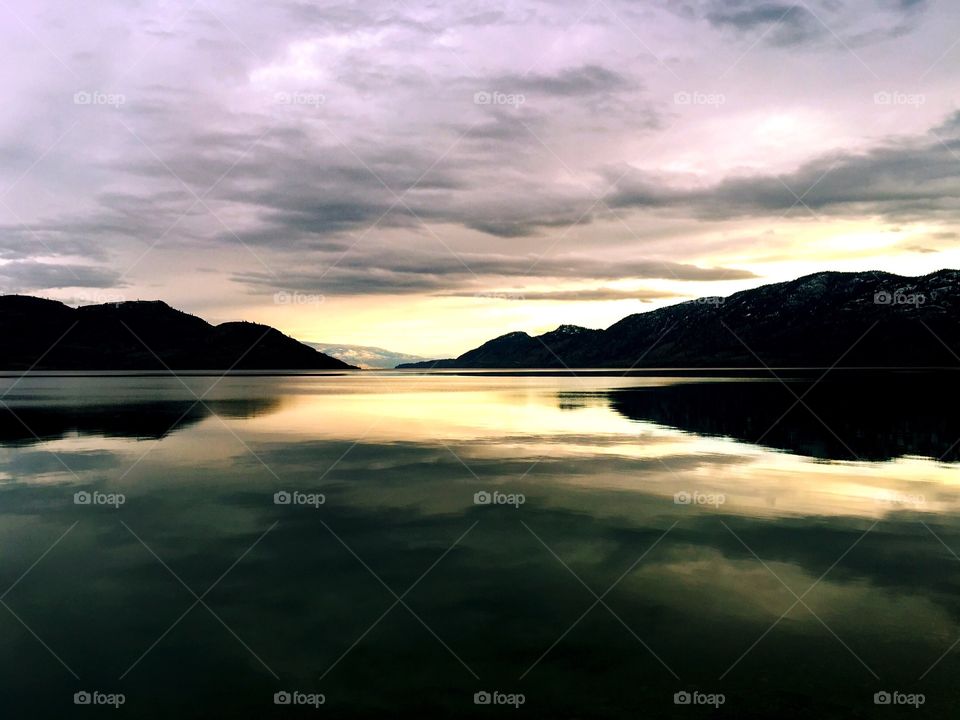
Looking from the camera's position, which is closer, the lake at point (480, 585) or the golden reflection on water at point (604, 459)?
the lake at point (480, 585)

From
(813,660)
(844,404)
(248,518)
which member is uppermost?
(844,404)

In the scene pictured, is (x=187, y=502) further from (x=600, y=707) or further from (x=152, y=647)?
(x=600, y=707)

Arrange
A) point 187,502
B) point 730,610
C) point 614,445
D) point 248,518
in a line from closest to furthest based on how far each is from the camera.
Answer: point 730,610 → point 248,518 → point 187,502 → point 614,445

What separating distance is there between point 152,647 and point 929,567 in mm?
18054

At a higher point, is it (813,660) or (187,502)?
(187,502)

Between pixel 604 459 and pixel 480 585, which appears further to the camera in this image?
pixel 604 459

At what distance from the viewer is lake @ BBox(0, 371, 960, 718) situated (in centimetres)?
1011

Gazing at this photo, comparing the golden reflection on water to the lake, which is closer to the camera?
the lake

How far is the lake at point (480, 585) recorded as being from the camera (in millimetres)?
10109

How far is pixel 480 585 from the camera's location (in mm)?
14672

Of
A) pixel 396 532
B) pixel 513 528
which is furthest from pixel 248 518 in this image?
pixel 513 528

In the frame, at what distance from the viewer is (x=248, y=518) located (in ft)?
68.1

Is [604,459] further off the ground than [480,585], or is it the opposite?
[604,459]

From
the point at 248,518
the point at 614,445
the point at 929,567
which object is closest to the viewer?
the point at 929,567
